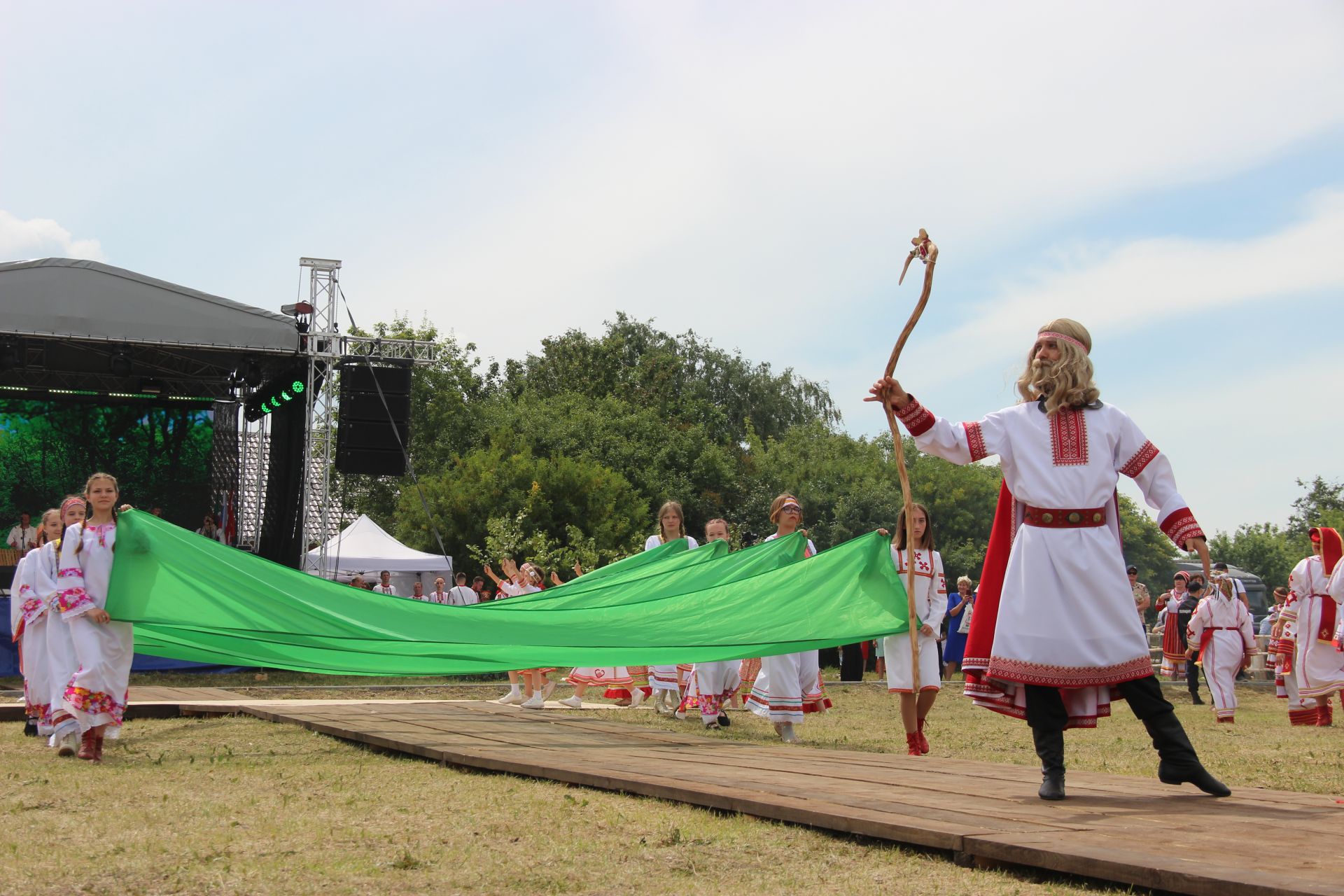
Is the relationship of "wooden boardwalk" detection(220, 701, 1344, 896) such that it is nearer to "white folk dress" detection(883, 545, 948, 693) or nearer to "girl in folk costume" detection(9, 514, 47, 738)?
"white folk dress" detection(883, 545, 948, 693)

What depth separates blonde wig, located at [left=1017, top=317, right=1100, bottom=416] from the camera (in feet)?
15.3

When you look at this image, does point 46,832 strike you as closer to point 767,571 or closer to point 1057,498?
point 1057,498

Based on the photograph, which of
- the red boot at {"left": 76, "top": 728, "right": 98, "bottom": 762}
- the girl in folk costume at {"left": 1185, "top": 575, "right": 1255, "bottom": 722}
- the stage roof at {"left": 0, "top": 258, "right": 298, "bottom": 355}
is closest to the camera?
the red boot at {"left": 76, "top": 728, "right": 98, "bottom": 762}

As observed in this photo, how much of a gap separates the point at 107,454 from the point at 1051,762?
17.7 meters

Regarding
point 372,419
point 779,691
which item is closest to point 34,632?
point 779,691

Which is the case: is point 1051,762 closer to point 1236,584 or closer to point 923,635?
point 923,635

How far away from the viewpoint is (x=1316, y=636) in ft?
35.6

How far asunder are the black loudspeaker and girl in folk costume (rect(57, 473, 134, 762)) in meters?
10.7

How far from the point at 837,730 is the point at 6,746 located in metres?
5.62

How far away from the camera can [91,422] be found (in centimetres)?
1898

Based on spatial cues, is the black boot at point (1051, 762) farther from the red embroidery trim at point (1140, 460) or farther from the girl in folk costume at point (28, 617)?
the girl in folk costume at point (28, 617)

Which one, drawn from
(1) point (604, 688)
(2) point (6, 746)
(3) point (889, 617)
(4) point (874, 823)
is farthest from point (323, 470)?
(4) point (874, 823)

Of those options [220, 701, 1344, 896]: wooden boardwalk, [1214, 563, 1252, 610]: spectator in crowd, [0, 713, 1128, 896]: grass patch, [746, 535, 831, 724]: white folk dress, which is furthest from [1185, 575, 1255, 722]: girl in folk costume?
[0, 713, 1128, 896]: grass patch

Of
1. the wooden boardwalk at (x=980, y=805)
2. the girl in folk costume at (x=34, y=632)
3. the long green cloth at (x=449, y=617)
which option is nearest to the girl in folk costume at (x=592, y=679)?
the long green cloth at (x=449, y=617)
